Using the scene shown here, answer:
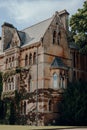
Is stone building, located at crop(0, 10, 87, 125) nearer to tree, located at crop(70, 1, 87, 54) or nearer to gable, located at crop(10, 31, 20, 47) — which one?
gable, located at crop(10, 31, 20, 47)

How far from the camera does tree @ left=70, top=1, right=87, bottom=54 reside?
4448cm

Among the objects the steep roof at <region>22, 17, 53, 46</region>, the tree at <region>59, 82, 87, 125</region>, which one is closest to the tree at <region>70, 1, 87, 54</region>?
the steep roof at <region>22, 17, 53, 46</region>

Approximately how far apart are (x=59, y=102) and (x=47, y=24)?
478 inches

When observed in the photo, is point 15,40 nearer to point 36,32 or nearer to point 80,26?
point 36,32

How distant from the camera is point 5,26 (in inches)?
2200

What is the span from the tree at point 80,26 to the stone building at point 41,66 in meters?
3.68

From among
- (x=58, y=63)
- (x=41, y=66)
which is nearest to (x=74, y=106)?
(x=58, y=63)

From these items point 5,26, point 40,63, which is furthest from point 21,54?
point 5,26

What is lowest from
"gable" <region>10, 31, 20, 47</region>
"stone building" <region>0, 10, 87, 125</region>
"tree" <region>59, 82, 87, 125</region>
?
"tree" <region>59, 82, 87, 125</region>

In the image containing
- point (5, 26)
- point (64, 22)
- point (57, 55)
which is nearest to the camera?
point (57, 55)

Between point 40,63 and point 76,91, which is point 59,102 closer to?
point 76,91

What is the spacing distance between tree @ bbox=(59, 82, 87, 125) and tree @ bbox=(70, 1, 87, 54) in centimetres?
595

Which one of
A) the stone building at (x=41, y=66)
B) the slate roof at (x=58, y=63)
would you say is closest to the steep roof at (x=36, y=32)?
the stone building at (x=41, y=66)

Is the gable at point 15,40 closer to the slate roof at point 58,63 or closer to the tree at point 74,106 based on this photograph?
the slate roof at point 58,63
